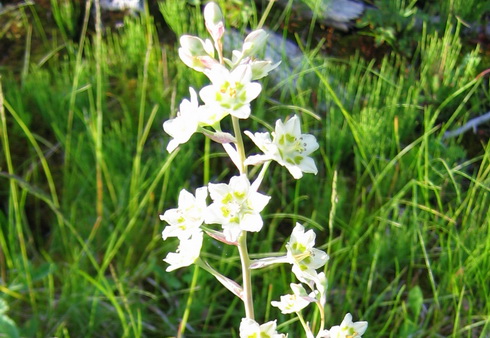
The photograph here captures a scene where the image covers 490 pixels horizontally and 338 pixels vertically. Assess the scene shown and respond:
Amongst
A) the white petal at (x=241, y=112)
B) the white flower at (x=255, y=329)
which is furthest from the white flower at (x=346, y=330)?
the white petal at (x=241, y=112)

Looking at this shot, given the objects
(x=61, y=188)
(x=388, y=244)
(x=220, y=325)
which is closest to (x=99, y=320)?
(x=220, y=325)

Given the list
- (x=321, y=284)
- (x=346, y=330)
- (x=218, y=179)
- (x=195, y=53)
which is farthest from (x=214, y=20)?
(x=218, y=179)

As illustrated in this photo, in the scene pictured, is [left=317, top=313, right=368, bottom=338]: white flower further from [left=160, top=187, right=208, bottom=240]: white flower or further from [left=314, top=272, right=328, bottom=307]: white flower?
[left=160, top=187, right=208, bottom=240]: white flower

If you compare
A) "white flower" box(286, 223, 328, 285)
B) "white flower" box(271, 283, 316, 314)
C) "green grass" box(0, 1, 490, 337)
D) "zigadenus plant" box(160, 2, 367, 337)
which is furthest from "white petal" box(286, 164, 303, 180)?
"green grass" box(0, 1, 490, 337)

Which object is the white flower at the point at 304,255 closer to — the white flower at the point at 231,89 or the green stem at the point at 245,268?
the green stem at the point at 245,268

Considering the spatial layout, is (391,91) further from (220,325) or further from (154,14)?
(154,14)

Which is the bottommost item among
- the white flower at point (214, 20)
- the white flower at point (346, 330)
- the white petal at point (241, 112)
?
the white flower at point (346, 330)
